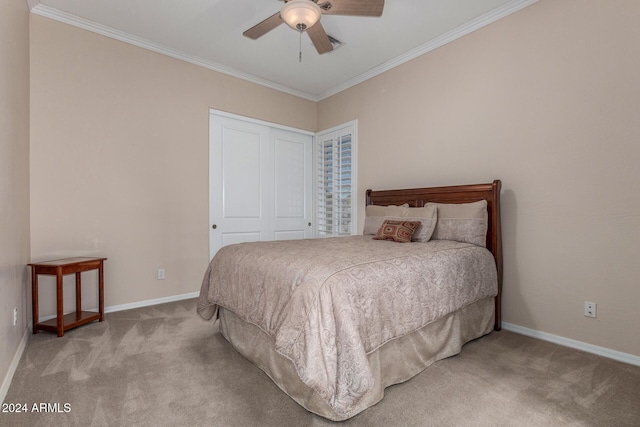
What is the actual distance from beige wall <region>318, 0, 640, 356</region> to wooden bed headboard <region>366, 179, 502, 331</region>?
0.50ft

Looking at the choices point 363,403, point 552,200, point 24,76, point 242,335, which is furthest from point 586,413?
point 24,76

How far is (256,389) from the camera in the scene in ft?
Answer: 5.96

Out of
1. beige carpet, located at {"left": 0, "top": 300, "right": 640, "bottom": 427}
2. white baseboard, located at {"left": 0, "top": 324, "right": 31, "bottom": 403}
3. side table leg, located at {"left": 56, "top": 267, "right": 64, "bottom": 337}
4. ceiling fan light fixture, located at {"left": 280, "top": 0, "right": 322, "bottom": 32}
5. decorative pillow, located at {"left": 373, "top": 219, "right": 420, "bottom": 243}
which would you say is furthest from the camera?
decorative pillow, located at {"left": 373, "top": 219, "right": 420, "bottom": 243}

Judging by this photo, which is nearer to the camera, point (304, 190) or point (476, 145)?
point (476, 145)

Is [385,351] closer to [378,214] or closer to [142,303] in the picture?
[378,214]

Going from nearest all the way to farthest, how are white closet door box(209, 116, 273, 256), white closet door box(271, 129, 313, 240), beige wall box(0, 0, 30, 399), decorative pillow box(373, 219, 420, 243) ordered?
beige wall box(0, 0, 30, 399), decorative pillow box(373, 219, 420, 243), white closet door box(209, 116, 273, 256), white closet door box(271, 129, 313, 240)

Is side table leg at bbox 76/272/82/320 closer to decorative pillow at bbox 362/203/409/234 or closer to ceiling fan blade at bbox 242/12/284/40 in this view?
ceiling fan blade at bbox 242/12/284/40

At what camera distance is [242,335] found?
7.32 ft

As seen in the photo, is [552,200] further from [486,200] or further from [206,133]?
[206,133]

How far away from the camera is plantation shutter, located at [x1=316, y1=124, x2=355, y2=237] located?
14.6ft

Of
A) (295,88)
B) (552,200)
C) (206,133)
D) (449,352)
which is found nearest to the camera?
(449,352)

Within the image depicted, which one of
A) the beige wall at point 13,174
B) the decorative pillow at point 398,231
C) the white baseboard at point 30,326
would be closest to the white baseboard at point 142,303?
the white baseboard at point 30,326

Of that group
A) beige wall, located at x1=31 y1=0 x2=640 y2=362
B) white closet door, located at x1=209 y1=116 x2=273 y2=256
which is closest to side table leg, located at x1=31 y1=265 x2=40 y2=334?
beige wall, located at x1=31 y1=0 x2=640 y2=362

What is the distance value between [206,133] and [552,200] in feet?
12.1
